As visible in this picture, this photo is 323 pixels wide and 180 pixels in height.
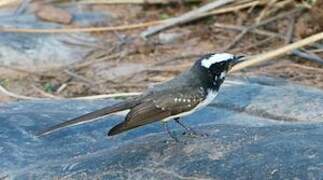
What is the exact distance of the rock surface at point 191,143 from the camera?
165 inches

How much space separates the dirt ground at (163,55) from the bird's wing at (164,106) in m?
2.55

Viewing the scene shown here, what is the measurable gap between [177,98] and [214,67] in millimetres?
276

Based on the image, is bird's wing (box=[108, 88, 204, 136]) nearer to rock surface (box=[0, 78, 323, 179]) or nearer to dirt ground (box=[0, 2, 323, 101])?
rock surface (box=[0, 78, 323, 179])

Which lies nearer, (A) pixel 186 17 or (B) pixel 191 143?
(B) pixel 191 143

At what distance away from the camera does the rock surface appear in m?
4.20

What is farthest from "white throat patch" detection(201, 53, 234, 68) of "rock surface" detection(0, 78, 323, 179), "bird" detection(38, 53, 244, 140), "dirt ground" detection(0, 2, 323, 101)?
"dirt ground" detection(0, 2, 323, 101)

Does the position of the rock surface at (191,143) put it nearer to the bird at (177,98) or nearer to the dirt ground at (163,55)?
the bird at (177,98)

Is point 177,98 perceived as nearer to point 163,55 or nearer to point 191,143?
point 191,143

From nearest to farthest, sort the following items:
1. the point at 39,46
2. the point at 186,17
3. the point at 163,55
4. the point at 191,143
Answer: the point at 191,143 → the point at 163,55 → the point at 39,46 → the point at 186,17

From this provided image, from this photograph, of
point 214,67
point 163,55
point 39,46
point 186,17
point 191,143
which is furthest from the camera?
point 186,17

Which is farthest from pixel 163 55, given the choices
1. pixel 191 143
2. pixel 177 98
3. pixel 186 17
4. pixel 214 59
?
pixel 191 143

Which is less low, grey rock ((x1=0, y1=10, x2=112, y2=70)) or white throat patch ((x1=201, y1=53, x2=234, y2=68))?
grey rock ((x1=0, y1=10, x2=112, y2=70))

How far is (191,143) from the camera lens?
4500 mm

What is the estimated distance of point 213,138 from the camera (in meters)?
4.54
